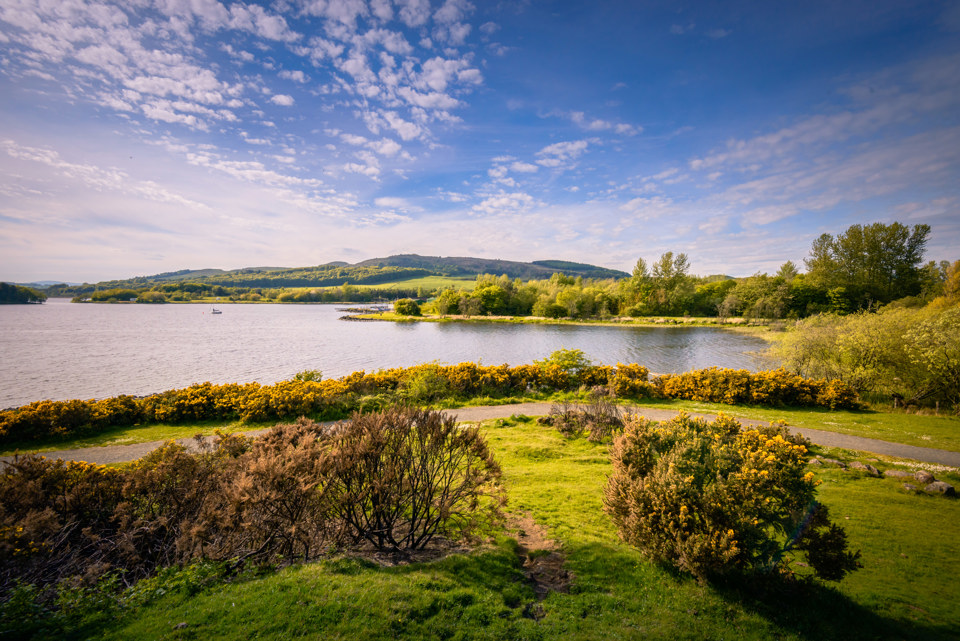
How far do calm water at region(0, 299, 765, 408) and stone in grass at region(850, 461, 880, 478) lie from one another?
14.0 m

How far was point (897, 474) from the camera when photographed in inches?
369

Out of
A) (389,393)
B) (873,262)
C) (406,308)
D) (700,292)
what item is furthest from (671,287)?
(389,393)

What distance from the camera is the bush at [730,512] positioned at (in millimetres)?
4809

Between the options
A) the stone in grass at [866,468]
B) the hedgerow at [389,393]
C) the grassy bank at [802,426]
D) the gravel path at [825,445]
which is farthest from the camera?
the hedgerow at [389,393]

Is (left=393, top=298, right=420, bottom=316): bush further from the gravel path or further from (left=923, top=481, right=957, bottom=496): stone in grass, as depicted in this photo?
(left=923, top=481, right=957, bottom=496): stone in grass

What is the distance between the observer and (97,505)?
5848mm

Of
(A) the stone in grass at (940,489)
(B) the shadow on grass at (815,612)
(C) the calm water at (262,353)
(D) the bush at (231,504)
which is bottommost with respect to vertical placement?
(C) the calm water at (262,353)

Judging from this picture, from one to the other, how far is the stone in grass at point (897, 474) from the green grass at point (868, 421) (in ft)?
13.6

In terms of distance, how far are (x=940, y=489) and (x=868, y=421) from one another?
342 inches

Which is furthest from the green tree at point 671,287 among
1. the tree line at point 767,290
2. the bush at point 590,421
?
the bush at point 590,421

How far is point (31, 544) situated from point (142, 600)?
79.0 inches

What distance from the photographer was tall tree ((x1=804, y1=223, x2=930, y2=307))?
48.8 m

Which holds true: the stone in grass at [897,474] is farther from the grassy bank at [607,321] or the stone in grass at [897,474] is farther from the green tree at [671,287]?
the green tree at [671,287]

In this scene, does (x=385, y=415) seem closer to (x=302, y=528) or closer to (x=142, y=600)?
(x=302, y=528)
